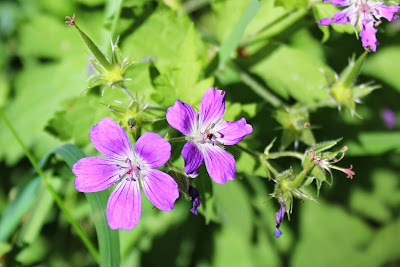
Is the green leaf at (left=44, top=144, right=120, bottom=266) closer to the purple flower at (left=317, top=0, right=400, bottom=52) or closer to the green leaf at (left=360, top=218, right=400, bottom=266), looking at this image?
the purple flower at (left=317, top=0, right=400, bottom=52)

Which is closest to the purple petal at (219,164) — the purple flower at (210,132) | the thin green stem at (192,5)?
the purple flower at (210,132)

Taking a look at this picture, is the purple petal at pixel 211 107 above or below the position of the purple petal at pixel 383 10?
above

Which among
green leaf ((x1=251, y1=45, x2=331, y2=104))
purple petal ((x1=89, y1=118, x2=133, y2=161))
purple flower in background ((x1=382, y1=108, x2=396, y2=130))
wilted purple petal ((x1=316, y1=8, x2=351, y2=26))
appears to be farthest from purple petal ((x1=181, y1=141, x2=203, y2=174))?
purple flower in background ((x1=382, y1=108, x2=396, y2=130))

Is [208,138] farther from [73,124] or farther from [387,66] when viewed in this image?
[387,66]

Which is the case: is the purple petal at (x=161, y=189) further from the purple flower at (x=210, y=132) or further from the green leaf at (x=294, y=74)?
the green leaf at (x=294, y=74)

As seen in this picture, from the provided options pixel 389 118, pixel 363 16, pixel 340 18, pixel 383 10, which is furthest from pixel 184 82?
pixel 389 118

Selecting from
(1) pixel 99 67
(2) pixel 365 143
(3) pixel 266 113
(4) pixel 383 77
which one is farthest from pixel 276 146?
(1) pixel 99 67
